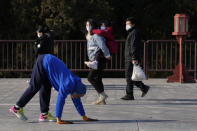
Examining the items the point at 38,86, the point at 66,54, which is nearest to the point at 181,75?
the point at 66,54

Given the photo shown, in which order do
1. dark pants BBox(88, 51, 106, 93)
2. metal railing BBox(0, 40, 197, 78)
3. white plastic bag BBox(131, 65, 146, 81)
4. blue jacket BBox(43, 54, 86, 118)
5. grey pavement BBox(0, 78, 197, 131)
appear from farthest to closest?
metal railing BBox(0, 40, 197, 78)
white plastic bag BBox(131, 65, 146, 81)
dark pants BBox(88, 51, 106, 93)
blue jacket BBox(43, 54, 86, 118)
grey pavement BBox(0, 78, 197, 131)

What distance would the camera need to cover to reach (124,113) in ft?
29.0

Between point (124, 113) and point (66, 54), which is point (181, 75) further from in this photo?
point (124, 113)

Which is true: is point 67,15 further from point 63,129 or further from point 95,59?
point 63,129

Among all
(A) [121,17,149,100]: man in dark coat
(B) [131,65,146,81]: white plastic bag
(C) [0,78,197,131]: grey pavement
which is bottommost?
(C) [0,78,197,131]: grey pavement

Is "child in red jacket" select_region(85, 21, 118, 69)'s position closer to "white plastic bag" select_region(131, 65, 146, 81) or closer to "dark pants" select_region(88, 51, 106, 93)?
"dark pants" select_region(88, 51, 106, 93)

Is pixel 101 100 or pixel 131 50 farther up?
pixel 131 50

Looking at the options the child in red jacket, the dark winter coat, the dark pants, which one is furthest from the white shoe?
the dark winter coat

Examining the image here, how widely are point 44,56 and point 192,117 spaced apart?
2.62 m

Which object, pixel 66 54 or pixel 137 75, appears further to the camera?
pixel 66 54

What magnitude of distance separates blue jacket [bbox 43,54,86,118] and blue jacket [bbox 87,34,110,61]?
2329 millimetres

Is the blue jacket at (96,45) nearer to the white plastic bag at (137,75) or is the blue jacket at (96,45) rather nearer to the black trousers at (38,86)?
the white plastic bag at (137,75)

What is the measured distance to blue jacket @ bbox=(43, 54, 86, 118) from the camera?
7.56 meters

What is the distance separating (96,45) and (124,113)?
5.78ft
